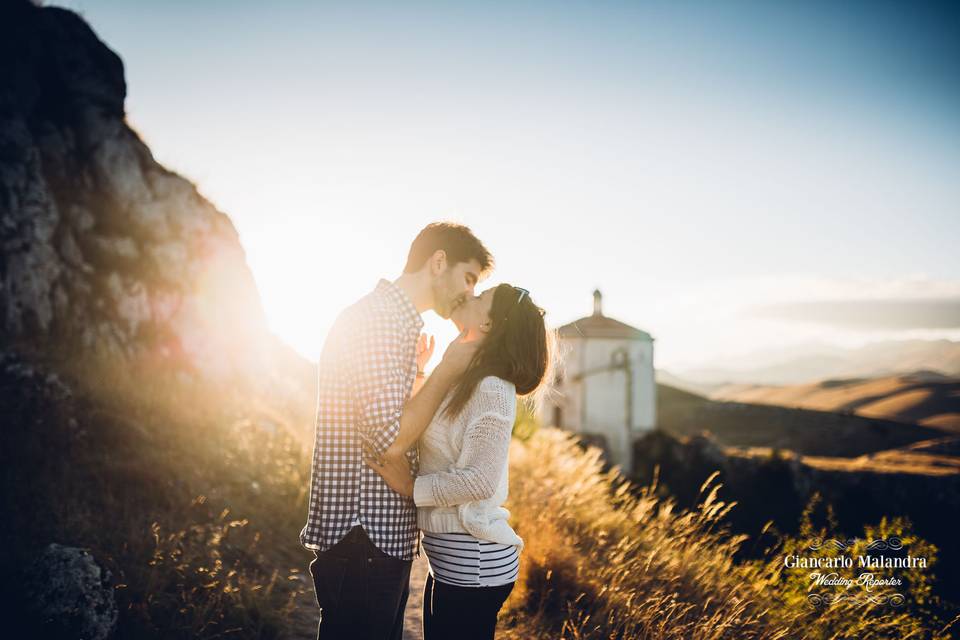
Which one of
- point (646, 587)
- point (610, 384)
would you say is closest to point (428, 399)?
point (646, 587)

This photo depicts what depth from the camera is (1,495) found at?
4.77 meters

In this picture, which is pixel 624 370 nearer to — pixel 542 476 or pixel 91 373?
pixel 542 476

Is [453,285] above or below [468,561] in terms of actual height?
above

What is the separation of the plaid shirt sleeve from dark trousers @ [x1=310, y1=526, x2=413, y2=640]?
1.44 feet

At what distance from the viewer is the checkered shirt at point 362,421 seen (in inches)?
89.3

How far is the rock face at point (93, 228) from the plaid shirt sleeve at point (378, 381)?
24.7 ft

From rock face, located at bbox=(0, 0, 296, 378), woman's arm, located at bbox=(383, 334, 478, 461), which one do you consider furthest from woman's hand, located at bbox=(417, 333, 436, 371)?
rock face, located at bbox=(0, 0, 296, 378)

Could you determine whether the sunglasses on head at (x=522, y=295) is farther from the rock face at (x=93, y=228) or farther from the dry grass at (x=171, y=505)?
the rock face at (x=93, y=228)

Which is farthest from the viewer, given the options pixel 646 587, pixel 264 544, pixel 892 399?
pixel 892 399

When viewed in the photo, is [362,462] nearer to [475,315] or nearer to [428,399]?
[428,399]

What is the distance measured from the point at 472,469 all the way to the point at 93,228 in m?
10.7

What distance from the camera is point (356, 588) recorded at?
2234 millimetres

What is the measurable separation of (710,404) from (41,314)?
7228cm

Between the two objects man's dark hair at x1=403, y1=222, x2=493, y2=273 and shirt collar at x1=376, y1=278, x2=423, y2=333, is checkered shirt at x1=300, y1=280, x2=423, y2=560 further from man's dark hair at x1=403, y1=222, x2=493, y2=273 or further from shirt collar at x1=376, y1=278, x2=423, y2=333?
man's dark hair at x1=403, y1=222, x2=493, y2=273
